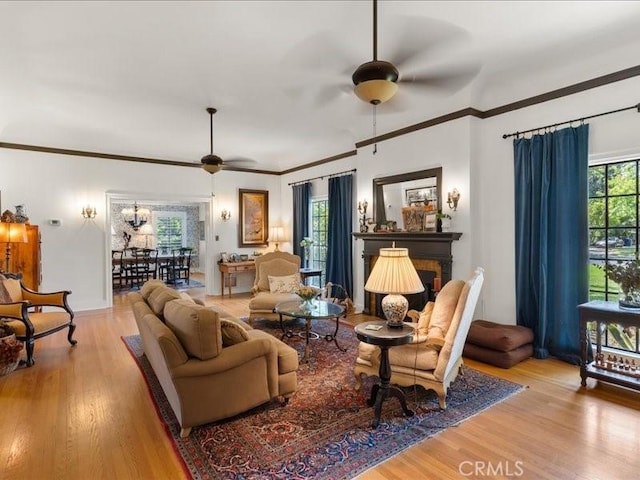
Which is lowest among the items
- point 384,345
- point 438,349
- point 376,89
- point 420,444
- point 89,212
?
point 420,444

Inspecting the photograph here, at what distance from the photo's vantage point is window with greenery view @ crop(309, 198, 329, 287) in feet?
25.7

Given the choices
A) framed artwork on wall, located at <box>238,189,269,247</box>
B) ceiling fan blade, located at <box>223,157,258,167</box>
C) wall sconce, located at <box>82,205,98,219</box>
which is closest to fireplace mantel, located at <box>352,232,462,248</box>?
framed artwork on wall, located at <box>238,189,269,247</box>

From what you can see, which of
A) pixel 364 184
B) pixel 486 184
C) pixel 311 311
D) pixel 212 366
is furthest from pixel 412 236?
pixel 212 366

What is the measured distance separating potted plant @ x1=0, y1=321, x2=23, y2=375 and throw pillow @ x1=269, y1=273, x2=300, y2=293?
3.13 metres

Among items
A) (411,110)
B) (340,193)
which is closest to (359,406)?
(411,110)

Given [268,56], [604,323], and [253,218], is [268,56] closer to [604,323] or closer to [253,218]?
[604,323]

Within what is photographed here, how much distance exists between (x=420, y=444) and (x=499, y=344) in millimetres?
1838

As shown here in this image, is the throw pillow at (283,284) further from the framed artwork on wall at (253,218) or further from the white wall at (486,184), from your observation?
the framed artwork on wall at (253,218)

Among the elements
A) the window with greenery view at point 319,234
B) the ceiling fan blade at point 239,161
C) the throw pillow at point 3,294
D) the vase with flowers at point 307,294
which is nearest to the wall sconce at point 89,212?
the throw pillow at point 3,294

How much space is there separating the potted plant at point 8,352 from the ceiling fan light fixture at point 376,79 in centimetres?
414

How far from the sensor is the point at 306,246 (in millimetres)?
7938

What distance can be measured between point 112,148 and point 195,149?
1499 millimetres

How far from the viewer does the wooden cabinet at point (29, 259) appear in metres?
5.57

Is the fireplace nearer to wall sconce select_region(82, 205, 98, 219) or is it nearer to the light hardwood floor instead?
the light hardwood floor
